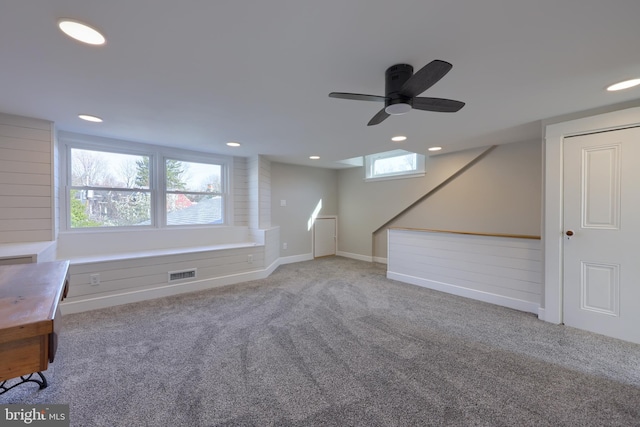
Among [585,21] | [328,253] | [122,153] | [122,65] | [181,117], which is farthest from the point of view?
[328,253]

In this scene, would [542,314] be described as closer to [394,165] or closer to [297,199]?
[394,165]

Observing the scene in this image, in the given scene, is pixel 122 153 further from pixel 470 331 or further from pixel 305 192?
pixel 470 331

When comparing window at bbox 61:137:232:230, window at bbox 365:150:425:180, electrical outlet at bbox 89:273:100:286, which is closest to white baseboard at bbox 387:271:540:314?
window at bbox 365:150:425:180

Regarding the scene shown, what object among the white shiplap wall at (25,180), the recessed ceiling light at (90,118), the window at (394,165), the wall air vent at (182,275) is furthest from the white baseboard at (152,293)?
the window at (394,165)

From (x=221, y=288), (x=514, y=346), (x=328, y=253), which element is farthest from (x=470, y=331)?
(x=328, y=253)

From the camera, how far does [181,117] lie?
2.75 m

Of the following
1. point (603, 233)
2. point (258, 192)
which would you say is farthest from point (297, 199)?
point (603, 233)

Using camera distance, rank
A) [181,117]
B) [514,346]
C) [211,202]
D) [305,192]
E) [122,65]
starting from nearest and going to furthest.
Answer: [122,65], [514,346], [181,117], [211,202], [305,192]

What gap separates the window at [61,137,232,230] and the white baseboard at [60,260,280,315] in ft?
3.44

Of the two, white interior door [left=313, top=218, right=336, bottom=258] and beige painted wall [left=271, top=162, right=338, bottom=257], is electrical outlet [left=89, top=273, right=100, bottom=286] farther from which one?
white interior door [left=313, top=218, right=336, bottom=258]

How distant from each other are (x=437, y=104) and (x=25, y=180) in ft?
13.6

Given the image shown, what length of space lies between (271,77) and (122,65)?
3.21 feet

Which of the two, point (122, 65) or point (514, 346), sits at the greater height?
point (122, 65)

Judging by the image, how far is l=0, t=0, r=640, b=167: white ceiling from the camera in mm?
1269
